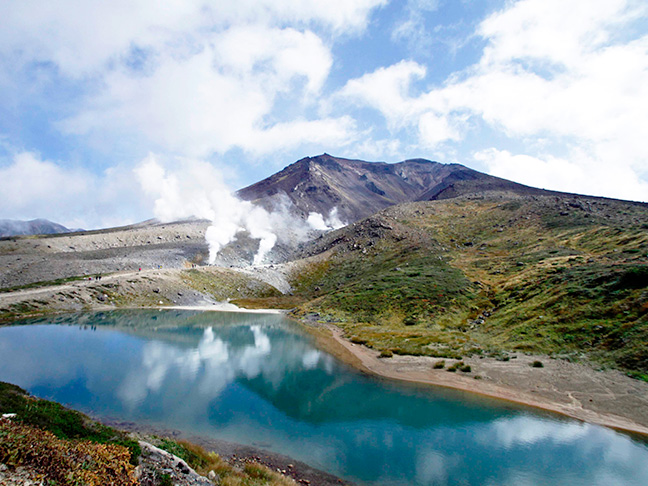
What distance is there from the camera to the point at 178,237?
145125 millimetres

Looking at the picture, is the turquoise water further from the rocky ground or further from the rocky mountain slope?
the rocky ground

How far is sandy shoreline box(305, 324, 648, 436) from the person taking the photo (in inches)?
929

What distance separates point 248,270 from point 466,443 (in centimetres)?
9120

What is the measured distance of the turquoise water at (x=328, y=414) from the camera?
18.2 metres

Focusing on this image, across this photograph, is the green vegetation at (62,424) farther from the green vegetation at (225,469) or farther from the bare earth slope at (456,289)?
the bare earth slope at (456,289)

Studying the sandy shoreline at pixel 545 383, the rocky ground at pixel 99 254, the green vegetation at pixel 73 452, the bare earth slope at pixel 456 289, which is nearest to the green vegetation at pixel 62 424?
the green vegetation at pixel 73 452

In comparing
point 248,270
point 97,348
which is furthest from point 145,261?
point 97,348

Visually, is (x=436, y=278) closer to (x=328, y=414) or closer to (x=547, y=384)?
(x=547, y=384)

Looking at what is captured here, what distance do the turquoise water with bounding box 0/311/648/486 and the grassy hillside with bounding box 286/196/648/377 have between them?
38.4 feet

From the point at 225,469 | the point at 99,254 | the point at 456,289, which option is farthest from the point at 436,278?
the point at 99,254

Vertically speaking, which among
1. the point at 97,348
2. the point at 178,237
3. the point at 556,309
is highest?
the point at 178,237

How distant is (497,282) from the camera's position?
2457 inches

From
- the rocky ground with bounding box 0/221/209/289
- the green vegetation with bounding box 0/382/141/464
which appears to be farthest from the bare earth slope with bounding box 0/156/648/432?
the green vegetation with bounding box 0/382/141/464

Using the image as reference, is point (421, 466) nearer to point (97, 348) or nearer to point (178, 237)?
point (97, 348)
